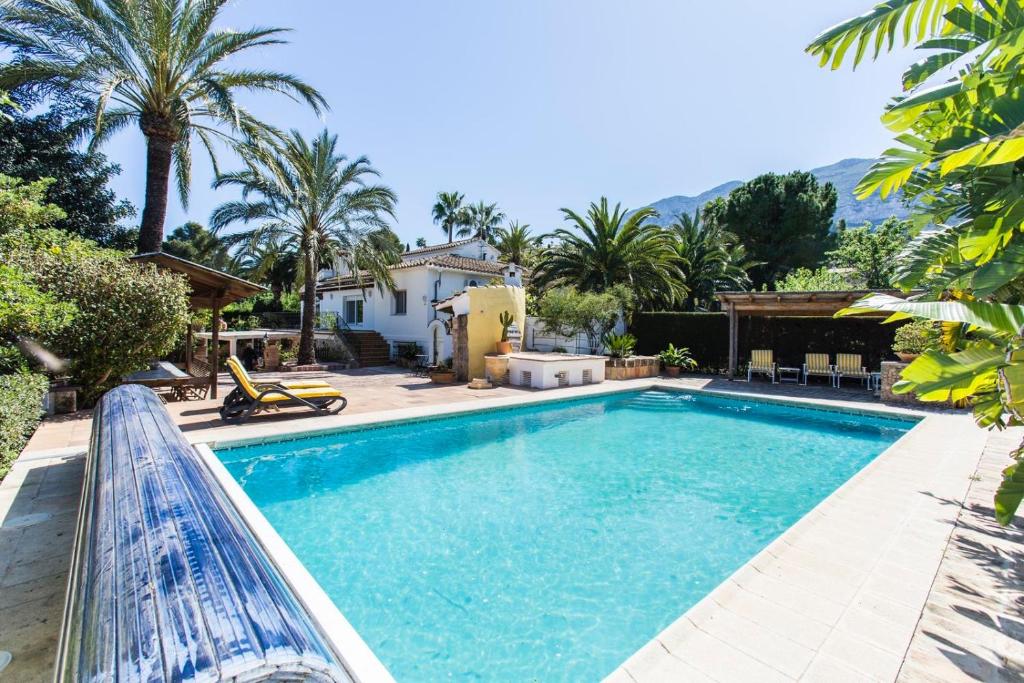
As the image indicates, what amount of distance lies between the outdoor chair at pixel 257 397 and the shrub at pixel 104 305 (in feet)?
6.74

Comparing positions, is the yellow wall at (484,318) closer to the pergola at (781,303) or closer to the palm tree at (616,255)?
the palm tree at (616,255)

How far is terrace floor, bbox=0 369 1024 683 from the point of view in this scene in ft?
9.74

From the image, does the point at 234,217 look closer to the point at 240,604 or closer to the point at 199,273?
the point at 199,273

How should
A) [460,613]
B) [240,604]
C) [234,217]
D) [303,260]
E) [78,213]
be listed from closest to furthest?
[240,604] < [460,613] < [234,217] < [303,260] < [78,213]

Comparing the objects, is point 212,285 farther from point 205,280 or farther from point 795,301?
point 795,301

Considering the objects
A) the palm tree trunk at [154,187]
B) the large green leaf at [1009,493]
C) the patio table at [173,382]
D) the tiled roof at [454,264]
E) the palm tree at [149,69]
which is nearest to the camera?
the large green leaf at [1009,493]

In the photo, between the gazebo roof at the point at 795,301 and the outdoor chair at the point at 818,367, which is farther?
the outdoor chair at the point at 818,367

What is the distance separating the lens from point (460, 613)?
4441 millimetres

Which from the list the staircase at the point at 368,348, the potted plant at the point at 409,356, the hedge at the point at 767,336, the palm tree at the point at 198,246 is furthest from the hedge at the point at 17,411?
the hedge at the point at 767,336

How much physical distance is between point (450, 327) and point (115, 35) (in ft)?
44.3

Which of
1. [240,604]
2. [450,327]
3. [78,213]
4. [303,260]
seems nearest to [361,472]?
[240,604]

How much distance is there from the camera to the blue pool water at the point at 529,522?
13.6 feet

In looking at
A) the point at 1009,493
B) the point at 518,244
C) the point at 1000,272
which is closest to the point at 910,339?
the point at 1009,493

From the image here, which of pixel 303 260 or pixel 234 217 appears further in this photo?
pixel 303 260
